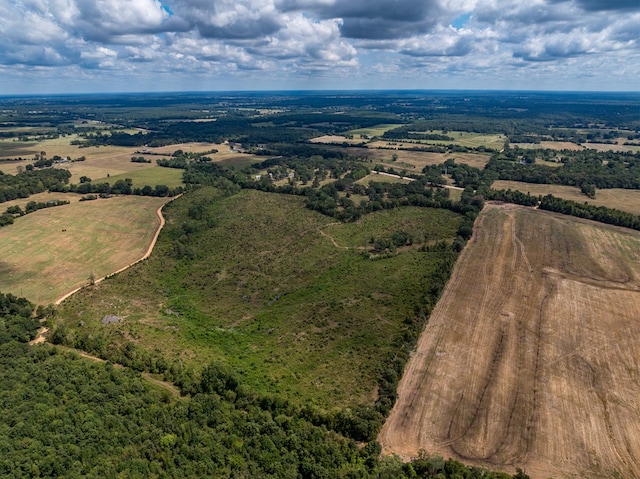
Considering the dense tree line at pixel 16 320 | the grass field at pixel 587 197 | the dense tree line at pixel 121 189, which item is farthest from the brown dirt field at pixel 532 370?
the dense tree line at pixel 121 189

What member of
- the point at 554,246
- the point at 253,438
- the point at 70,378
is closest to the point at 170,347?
the point at 70,378

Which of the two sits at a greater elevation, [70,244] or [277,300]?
[70,244]

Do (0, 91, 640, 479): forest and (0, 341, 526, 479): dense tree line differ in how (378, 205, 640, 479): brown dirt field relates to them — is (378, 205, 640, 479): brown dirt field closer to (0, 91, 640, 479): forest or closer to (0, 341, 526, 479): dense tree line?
(0, 91, 640, 479): forest

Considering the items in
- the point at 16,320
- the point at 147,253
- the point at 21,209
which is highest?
the point at 21,209

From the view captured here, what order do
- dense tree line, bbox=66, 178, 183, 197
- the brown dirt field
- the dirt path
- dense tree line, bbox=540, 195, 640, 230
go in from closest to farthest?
the brown dirt field
the dirt path
dense tree line, bbox=540, 195, 640, 230
dense tree line, bbox=66, 178, 183, 197

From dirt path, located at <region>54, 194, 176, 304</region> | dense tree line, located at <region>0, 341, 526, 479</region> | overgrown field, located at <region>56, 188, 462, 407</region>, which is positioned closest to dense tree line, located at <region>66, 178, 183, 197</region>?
dirt path, located at <region>54, 194, 176, 304</region>

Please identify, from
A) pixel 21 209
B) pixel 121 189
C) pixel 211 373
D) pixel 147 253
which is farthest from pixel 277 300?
pixel 121 189

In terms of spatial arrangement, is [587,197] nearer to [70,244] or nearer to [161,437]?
[161,437]
